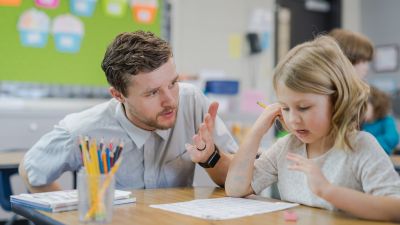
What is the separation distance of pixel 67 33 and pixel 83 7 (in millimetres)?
237

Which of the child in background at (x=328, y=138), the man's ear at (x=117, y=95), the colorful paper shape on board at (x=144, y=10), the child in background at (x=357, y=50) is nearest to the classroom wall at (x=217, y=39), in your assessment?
the colorful paper shape on board at (x=144, y=10)

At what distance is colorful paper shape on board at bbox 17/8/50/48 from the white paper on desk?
285 centimetres

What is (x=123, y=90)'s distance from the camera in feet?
5.41

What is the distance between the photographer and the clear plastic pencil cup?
105 cm

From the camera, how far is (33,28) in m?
3.86

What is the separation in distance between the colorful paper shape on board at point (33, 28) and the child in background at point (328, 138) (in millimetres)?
2839

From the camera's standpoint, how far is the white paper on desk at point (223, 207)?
1.15 meters

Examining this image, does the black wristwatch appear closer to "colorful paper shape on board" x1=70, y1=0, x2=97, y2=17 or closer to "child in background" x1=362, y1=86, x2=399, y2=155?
"child in background" x1=362, y1=86, x2=399, y2=155

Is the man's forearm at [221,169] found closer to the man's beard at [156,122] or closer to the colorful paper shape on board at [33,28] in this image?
the man's beard at [156,122]

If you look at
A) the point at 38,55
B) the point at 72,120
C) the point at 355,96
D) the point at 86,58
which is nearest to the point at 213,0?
the point at 86,58

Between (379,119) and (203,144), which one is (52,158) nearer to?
(203,144)

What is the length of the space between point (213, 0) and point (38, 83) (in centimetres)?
176

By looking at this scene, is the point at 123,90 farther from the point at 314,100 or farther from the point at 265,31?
the point at 265,31

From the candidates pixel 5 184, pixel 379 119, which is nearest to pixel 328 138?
pixel 5 184
